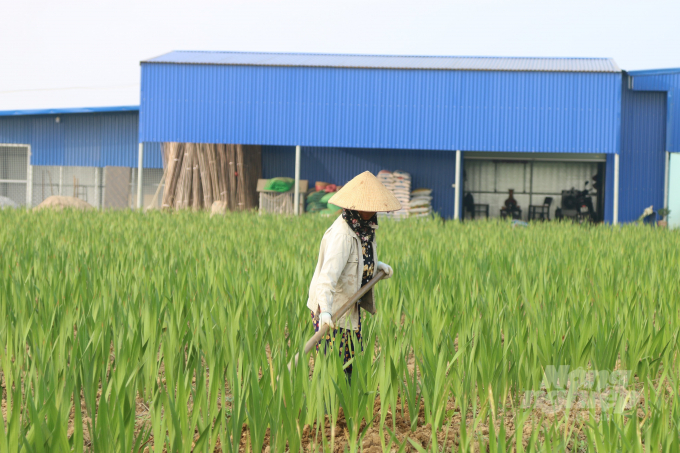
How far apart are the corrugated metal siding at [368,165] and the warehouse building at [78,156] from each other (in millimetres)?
5080

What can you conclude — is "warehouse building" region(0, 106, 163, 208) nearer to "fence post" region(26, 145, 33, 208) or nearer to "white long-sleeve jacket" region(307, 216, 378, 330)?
"fence post" region(26, 145, 33, 208)

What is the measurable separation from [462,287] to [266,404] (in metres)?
2.58

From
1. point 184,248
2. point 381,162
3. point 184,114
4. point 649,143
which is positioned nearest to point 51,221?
point 184,248

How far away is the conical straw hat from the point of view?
3.22m

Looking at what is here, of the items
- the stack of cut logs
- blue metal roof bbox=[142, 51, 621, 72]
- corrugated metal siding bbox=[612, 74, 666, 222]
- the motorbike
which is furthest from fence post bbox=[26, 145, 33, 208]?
corrugated metal siding bbox=[612, 74, 666, 222]

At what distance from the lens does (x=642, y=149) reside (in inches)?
714

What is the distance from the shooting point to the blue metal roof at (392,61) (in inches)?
671

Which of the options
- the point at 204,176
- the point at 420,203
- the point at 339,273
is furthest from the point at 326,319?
the point at 204,176

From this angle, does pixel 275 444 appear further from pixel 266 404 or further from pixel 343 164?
pixel 343 164

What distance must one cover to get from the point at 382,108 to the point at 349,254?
14145 millimetres

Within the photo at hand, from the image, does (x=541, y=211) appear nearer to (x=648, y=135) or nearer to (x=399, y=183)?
(x=648, y=135)

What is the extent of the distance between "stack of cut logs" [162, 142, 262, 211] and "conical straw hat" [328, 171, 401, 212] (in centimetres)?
1538

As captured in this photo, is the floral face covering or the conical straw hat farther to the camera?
the floral face covering

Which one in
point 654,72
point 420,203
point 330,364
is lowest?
point 330,364
